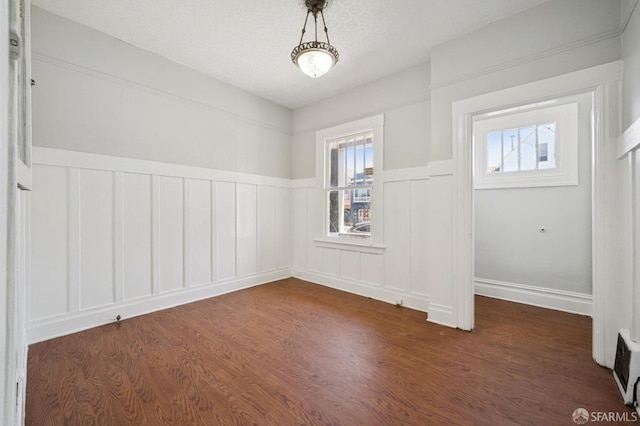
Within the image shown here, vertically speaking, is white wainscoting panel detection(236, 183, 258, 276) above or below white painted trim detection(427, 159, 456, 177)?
below

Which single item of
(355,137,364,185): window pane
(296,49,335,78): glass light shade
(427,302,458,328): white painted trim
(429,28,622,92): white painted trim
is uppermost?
(429,28,622,92): white painted trim

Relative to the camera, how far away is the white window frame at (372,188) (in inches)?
147

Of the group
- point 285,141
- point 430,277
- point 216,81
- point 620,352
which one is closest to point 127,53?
point 216,81

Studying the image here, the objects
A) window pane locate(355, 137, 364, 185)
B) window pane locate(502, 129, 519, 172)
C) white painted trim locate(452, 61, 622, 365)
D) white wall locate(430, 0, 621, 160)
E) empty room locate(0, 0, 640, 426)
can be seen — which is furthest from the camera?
window pane locate(355, 137, 364, 185)

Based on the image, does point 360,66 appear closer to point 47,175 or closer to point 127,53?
point 127,53

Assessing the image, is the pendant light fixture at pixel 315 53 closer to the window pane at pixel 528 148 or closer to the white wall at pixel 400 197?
the white wall at pixel 400 197

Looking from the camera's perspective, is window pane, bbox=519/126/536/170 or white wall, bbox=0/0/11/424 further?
window pane, bbox=519/126/536/170

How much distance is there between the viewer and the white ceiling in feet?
7.95

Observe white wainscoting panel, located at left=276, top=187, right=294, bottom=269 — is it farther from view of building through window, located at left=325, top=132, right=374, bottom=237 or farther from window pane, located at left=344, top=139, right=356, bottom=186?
window pane, located at left=344, top=139, right=356, bottom=186

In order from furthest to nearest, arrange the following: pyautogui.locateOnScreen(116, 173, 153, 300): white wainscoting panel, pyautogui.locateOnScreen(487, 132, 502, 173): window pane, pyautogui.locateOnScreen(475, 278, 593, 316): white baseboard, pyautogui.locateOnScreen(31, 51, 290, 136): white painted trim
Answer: pyautogui.locateOnScreen(487, 132, 502, 173): window pane, pyautogui.locateOnScreen(475, 278, 593, 316): white baseboard, pyautogui.locateOnScreen(116, 173, 153, 300): white wainscoting panel, pyautogui.locateOnScreen(31, 51, 290, 136): white painted trim

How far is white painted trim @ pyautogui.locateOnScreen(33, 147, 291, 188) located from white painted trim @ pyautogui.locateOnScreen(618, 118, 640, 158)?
401cm

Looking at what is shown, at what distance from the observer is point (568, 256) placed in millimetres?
3326

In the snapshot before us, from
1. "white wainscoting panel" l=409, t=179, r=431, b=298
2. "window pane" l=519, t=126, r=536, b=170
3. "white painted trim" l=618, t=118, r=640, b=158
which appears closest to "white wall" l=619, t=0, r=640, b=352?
"white painted trim" l=618, t=118, r=640, b=158

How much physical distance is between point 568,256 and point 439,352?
7.86 feet
